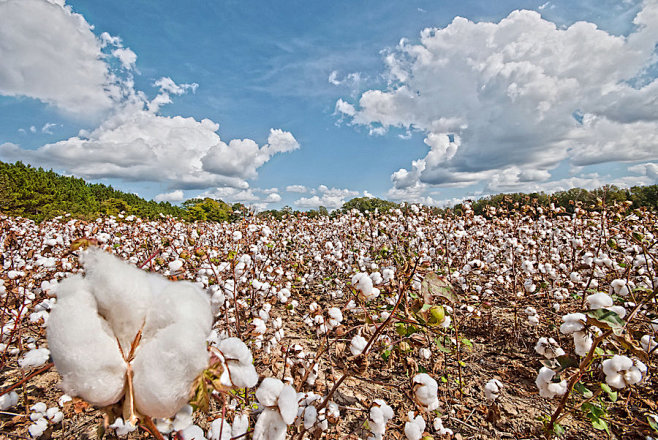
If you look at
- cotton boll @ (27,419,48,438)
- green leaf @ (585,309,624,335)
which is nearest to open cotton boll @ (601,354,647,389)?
green leaf @ (585,309,624,335)

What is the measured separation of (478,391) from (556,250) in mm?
4176

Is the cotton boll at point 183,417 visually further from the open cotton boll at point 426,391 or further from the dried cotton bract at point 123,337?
the open cotton boll at point 426,391

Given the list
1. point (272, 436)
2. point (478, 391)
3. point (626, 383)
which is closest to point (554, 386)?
point (626, 383)

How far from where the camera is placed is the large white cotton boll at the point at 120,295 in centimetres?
56

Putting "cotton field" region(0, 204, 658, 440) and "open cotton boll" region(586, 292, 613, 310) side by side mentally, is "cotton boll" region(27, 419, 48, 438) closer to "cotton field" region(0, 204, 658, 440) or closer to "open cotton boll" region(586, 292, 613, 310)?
"cotton field" region(0, 204, 658, 440)

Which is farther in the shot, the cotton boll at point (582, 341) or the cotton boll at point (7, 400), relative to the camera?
the cotton boll at point (7, 400)

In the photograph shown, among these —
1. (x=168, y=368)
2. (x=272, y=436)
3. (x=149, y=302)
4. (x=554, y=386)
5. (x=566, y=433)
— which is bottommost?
(x=566, y=433)

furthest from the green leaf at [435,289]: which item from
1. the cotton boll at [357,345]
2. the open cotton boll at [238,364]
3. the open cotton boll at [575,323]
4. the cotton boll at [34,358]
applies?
the cotton boll at [34,358]

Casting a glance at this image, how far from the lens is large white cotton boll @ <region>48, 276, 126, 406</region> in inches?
20.5

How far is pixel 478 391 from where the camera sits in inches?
125

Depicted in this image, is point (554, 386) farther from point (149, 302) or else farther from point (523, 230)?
point (523, 230)

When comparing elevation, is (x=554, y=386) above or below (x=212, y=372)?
below

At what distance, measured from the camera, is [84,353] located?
20.6 inches

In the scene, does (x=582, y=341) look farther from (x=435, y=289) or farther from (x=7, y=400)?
(x=7, y=400)
